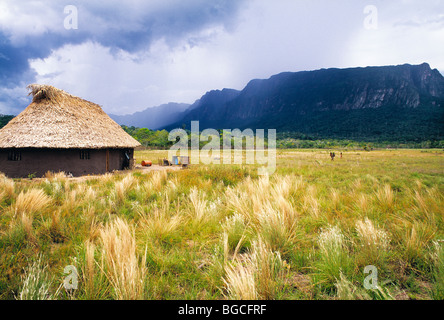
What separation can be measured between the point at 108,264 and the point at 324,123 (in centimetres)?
12637

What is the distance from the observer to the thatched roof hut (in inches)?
466

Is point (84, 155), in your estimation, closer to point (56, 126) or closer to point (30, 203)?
point (56, 126)

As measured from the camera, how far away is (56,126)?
497 inches

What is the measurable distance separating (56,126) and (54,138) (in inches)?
47.8

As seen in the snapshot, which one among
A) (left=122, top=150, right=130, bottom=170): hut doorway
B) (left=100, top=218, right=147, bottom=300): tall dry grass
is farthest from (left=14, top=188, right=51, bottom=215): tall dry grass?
(left=122, top=150, right=130, bottom=170): hut doorway

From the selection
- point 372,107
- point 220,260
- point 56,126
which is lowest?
point 220,260

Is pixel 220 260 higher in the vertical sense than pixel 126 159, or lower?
lower

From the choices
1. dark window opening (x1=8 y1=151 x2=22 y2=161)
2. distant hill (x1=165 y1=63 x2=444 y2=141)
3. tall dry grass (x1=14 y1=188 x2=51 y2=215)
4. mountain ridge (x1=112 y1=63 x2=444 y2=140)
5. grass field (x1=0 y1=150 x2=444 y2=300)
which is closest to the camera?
grass field (x1=0 y1=150 x2=444 y2=300)

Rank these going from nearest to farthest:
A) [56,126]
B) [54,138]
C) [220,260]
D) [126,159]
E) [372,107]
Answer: [220,260] < [54,138] < [56,126] < [126,159] < [372,107]

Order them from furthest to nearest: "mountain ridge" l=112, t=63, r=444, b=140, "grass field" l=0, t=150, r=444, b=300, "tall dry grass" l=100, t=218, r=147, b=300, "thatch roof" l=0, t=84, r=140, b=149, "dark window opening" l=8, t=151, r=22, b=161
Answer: "mountain ridge" l=112, t=63, r=444, b=140
"dark window opening" l=8, t=151, r=22, b=161
"thatch roof" l=0, t=84, r=140, b=149
"grass field" l=0, t=150, r=444, b=300
"tall dry grass" l=100, t=218, r=147, b=300

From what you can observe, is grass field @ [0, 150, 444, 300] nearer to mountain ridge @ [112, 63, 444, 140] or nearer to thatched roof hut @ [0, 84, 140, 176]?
thatched roof hut @ [0, 84, 140, 176]

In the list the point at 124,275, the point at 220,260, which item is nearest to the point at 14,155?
the point at 124,275
